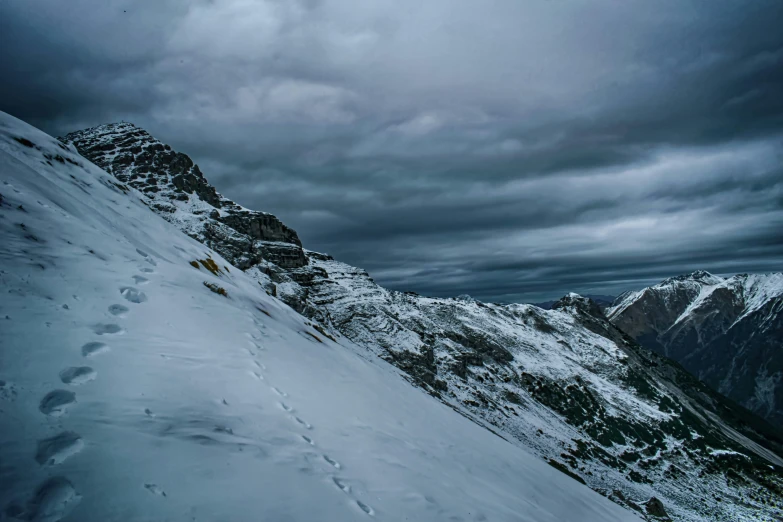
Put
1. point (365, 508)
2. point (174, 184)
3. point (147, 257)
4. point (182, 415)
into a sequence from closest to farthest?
1. point (365, 508)
2. point (182, 415)
3. point (147, 257)
4. point (174, 184)

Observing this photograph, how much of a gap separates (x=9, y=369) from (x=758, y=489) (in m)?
206

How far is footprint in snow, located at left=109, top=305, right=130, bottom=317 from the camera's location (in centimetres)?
926

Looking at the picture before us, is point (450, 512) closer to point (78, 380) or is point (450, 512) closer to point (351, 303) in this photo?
point (78, 380)

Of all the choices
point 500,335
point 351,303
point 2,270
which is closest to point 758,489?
point 500,335

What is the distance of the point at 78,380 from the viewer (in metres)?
6.68

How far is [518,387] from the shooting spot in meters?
150

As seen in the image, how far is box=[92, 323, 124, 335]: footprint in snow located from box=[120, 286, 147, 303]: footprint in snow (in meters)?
1.56

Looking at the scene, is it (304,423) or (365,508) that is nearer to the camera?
(365,508)

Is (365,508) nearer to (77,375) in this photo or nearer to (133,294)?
(77,375)

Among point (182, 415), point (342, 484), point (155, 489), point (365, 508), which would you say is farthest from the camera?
point (342, 484)

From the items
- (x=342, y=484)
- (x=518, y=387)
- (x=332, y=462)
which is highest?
(x=332, y=462)

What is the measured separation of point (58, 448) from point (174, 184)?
149 m

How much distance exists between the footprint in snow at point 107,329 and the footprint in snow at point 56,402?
7.30 ft

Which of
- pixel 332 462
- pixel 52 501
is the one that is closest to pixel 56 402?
pixel 52 501
